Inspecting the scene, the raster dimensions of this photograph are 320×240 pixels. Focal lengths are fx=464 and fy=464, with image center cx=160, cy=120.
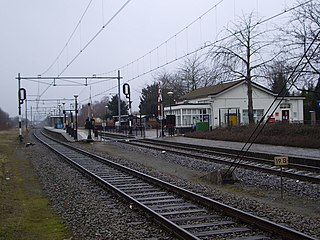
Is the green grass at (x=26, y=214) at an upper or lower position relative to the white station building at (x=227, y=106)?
lower

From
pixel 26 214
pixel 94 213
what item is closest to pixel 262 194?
pixel 94 213

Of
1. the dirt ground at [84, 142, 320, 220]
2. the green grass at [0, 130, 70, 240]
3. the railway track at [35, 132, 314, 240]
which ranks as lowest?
the green grass at [0, 130, 70, 240]

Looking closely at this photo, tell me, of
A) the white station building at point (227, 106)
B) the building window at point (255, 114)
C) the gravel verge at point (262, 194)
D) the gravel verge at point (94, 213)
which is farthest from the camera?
the building window at point (255, 114)

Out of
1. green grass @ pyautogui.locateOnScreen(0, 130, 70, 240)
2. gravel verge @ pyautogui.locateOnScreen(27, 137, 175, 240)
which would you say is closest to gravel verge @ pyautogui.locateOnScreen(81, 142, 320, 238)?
gravel verge @ pyautogui.locateOnScreen(27, 137, 175, 240)

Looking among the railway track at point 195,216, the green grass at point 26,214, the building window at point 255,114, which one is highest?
the building window at point 255,114

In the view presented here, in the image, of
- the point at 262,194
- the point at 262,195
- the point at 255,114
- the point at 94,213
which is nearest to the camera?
the point at 94,213

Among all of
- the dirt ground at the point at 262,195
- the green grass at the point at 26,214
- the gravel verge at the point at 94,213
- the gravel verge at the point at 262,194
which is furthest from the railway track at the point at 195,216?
the green grass at the point at 26,214

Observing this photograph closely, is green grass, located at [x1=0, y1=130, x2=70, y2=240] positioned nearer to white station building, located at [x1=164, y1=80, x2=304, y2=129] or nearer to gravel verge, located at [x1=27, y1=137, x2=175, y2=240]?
gravel verge, located at [x1=27, y1=137, x2=175, y2=240]

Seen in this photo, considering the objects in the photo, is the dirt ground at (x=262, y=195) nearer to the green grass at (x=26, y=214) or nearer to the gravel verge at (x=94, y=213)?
the gravel verge at (x=94, y=213)

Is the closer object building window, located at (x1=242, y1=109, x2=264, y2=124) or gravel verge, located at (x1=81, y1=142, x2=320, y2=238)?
gravel verge, located at (x1=81, y1=142, x2=320, y2=238)

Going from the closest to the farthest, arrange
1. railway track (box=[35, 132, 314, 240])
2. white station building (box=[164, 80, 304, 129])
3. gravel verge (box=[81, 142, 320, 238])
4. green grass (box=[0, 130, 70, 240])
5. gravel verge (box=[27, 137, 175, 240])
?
1. railway track (box=[35, 132, 314, 240])
2. gravel verge (box=[27, 137, 175, 240])
3. green grass (box=[0, 130, 70, 240])
4. gravel verge (box=[81, 142, 320, 238])
5. white station building (box=[164, 80, 304, 129])

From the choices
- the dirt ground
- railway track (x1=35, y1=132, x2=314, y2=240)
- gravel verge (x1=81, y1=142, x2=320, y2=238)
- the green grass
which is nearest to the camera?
railway track (x1=35, y1=132, x2=314, y2=240)

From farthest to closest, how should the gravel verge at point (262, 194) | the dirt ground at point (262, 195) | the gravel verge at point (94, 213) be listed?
the dirt ground at point (262, 195), the gravel verge at point (262, 194), the gravel verge at point (94, 213)

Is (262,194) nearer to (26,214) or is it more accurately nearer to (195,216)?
(195,216)
